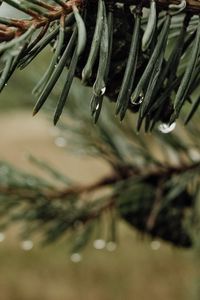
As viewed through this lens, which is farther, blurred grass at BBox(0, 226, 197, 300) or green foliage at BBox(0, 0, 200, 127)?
blurred grass at BBox(0, 226, 197, 300)

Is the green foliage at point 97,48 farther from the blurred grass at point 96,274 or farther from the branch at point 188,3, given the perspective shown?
the blurred grass at point 96,274

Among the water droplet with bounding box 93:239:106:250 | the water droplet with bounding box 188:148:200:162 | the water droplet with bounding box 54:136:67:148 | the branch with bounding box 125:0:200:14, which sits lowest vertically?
the water droplet with bounding box 93:239:106:250

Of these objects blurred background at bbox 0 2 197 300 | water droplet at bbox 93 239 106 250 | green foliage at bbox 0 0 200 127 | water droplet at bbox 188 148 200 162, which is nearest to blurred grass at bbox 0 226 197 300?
blurred background at bbox 0 2 197 300

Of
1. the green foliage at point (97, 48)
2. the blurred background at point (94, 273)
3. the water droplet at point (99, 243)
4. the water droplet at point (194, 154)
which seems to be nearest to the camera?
the green foliage at point (97, 48)

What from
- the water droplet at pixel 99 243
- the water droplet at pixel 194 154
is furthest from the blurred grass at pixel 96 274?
the water droplet at pixel 194 154

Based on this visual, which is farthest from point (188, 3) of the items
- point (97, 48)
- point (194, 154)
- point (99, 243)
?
point (99, 243)

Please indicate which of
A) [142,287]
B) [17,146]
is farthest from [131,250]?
[17,146]

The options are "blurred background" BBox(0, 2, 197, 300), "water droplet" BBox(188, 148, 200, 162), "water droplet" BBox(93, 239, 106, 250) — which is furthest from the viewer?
"blurred background" BBox(0, 2, 197, 300)

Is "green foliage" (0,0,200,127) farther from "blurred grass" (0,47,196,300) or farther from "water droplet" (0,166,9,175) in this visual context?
"blurred grass" (0,47,196,300)

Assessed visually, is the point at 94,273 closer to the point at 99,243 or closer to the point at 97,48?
the point at 99,243

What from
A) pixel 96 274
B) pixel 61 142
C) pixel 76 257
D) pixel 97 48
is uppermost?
pixel 97 48
